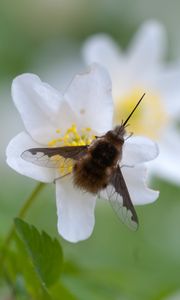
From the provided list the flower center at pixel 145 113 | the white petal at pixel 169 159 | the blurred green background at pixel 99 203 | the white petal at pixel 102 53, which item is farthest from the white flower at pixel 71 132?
the white petal at pixel 102 53

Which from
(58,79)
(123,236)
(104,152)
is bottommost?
(123,236)

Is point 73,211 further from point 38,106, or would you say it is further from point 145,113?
point 145,113

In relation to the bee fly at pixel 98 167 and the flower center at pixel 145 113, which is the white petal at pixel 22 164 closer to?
the bee fly at pixel 98 167

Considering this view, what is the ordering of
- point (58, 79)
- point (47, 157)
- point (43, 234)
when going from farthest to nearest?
point (58, 79) < point (47, 157) < point (43, 234)

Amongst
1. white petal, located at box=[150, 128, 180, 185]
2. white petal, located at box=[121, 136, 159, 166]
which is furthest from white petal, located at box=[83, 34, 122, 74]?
white petal, located at box=[121, 136, 159, 166]

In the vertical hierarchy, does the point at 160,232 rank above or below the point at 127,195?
below

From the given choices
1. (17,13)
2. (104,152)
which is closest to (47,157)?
(104,152)

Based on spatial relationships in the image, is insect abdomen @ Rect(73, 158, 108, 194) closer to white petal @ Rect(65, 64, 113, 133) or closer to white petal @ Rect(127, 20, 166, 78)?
white petal @ Rect(65, 64, 113, 133)

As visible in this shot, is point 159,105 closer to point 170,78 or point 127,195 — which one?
point 170,78
